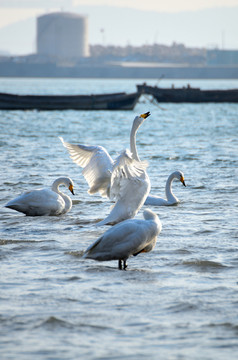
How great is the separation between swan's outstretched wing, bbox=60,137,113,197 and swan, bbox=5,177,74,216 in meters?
0.52

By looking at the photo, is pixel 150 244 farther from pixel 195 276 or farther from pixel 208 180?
pixel 208 180

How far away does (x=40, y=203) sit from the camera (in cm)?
923

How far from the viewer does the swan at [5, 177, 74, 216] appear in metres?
9.12

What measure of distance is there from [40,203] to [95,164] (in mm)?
976

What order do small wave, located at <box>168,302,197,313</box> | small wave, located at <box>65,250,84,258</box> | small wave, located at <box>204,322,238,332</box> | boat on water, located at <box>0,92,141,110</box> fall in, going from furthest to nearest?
1. boat on water, located at <box>0,92,141,110</box>
2. small wave, located at <box>65,250,84,258</box>
3. small wave, located at <box>168,302,197,313</box>
4. small wave, located at <box>204,322,238,332</box>

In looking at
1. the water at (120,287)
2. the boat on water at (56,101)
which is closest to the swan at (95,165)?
the water at (120,287)

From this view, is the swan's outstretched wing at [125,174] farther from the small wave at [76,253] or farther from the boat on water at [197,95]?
the boat on water at [197,95]

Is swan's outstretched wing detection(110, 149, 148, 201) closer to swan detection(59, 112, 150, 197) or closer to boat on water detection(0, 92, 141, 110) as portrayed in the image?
swan detection(59, 112, 150, 197)

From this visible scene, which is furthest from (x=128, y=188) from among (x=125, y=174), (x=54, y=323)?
(x=54, y=323)

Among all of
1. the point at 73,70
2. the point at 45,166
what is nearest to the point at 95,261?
the point at 45,166

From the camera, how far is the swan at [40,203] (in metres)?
9.12

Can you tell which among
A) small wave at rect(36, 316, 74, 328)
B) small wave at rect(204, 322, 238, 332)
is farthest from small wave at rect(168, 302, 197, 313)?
small wave at rect(36, 316, 74, 328)

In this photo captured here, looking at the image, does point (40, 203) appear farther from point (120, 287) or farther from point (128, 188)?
point (120, 287)

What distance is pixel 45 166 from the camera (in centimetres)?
1522
